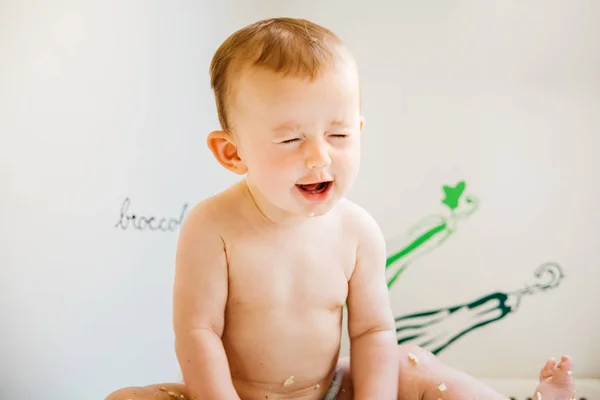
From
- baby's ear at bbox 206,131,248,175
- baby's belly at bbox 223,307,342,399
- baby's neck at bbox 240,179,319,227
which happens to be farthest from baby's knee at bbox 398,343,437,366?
baby's ear at bbox 206,131,248,175

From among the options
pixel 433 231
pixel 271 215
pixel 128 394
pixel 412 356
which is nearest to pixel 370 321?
pixel 412 356

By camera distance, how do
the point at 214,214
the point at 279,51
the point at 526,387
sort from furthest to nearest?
the point at 526,387 → the point at 214,214 → the point at 279,51

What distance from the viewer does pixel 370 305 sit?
2.87 feet

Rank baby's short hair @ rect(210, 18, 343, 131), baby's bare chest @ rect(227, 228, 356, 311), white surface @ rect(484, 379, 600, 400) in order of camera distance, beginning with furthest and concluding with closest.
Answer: white surface @ rect(484, 379, 600, 400), baby's bare chest @ rect(227, 228, 356, 311), baby's short hair @ rect(210, 18, 343, 131)

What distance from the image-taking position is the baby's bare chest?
2.66 feet

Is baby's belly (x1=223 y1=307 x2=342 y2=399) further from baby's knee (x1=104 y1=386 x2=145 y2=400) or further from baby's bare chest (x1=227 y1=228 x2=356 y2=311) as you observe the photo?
baby's knee (x1=104 y1=386 x2=145 y2=400)

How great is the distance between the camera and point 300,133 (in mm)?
723

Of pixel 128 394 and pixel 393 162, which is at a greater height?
pixel 393 162

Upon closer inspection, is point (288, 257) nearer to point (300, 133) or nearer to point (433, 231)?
point (300, 133)

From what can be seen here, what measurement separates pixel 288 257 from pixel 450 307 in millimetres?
588

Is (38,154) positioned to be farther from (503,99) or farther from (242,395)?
(503,99)

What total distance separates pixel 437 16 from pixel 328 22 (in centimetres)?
20

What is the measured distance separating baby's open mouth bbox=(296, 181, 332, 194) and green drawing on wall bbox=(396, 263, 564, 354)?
2.11 feet

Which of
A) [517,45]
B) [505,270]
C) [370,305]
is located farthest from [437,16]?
[370,305]
